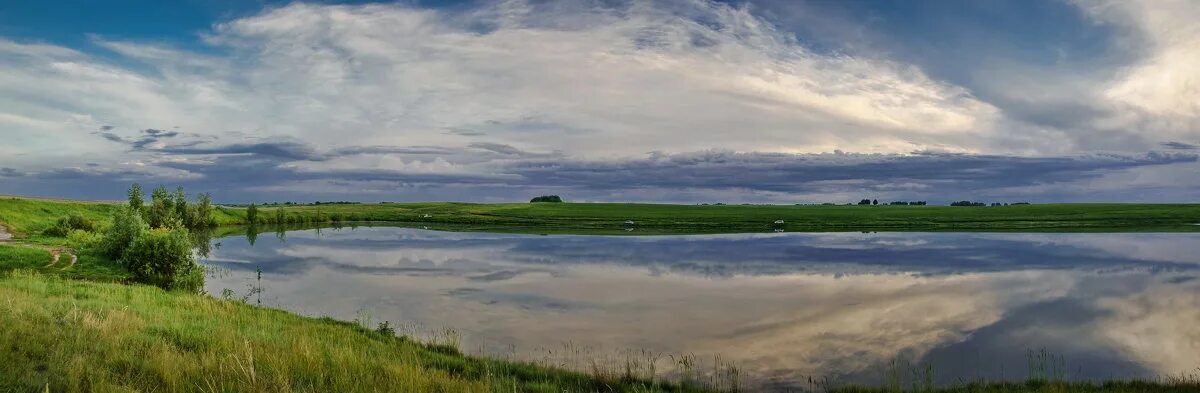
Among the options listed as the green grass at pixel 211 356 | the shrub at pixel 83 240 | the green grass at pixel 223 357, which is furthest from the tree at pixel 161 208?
the green grass at pixel 211 356

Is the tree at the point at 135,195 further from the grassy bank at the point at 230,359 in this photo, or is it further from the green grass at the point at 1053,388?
the green grass at the point at 1053,388

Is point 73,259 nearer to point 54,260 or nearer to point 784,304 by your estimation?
point 54,260

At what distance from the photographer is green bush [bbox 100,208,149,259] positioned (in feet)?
97.7

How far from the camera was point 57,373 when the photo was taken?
8.30 m

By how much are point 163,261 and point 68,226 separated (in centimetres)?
3443

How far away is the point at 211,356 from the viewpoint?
9.85m

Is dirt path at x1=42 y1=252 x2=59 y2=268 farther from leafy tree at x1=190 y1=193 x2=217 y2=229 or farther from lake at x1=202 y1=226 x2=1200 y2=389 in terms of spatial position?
leafy tree at x1=190 y1=193 x2=217 y2=229

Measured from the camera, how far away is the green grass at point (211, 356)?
27.2ft

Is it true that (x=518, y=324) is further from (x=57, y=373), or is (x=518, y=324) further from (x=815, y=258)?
(x=815, y=258)

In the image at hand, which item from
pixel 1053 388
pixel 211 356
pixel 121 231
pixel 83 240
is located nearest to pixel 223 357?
pixel 211 356

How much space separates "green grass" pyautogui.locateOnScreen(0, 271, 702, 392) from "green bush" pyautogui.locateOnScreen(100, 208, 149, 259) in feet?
41.7

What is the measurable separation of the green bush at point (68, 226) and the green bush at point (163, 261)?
29.0m

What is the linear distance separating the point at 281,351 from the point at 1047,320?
71.6 ft

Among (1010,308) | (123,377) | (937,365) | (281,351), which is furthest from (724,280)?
(123,377)
